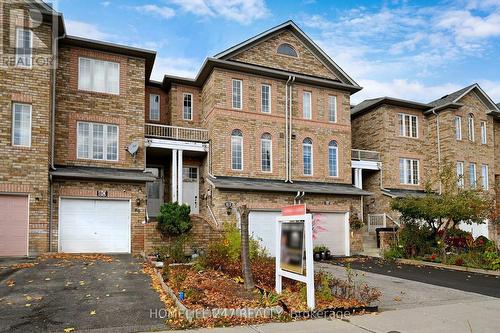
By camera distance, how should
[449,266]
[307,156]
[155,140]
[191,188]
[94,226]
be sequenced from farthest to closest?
[307,156] < [191,188] < [155,140] < [94,226] < [449,266]

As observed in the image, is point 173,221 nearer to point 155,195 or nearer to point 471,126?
point 155,195

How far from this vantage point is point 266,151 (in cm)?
2239

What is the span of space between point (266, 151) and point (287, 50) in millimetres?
5871

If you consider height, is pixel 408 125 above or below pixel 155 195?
above

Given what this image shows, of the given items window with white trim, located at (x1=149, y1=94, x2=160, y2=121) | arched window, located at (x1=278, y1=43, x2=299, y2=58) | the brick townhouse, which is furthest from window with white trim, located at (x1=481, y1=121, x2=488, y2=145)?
window with white trim, located at (x1=149, y1=94, x2=160, y2=121)

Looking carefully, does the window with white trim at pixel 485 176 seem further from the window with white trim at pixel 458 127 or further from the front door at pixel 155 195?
the front door at pixel 155 195

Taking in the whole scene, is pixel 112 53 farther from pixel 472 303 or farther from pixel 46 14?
pixel 472 303

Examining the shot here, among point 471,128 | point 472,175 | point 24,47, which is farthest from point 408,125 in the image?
point 24,47

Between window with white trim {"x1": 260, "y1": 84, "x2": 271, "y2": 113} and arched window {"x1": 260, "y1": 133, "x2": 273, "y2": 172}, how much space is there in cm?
139

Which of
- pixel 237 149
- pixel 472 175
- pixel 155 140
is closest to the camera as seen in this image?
pixel 155 140

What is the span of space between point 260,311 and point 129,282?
4.58 m

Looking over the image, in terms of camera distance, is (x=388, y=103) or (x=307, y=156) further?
(x=388, y=103)

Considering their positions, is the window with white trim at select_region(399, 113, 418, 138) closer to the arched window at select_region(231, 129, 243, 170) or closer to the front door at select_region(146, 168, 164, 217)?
the arched window at select_region(231, 129, 243, 170)

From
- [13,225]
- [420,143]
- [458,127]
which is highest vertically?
[458,127]
